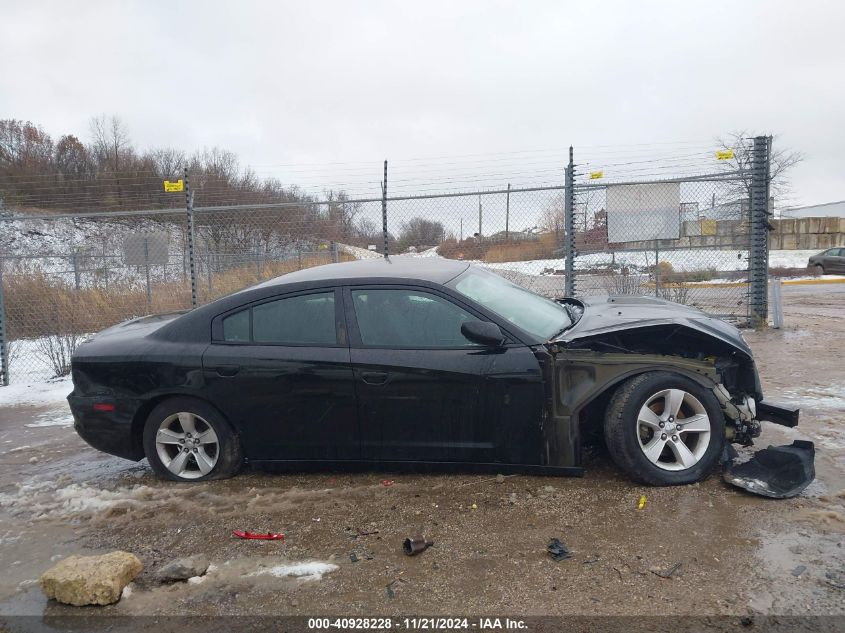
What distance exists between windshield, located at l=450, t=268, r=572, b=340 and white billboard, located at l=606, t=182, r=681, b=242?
13.2 ft

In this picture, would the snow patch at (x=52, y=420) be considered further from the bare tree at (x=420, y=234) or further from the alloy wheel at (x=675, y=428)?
the alloy wheel at (x=675, y=428)

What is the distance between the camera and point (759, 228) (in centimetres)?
916

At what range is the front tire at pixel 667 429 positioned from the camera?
12.6ft

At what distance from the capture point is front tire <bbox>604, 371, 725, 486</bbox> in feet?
12.6

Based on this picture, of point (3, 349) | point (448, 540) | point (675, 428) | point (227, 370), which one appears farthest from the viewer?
point (3, 349)

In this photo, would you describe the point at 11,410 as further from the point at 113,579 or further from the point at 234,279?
the point at 113,579

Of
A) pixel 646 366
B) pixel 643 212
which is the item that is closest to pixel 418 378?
pixel 646 366

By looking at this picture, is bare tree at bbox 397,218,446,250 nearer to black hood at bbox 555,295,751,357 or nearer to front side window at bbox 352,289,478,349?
black hood at bbox 555,295,751,357

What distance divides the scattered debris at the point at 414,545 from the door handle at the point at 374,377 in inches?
41.6

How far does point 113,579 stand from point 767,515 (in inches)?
134

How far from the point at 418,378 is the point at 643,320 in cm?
153

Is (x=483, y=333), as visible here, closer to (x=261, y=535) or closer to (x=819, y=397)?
(x=261, y=535)

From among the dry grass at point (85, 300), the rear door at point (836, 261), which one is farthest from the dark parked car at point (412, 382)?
the rear door at point (836, 261)

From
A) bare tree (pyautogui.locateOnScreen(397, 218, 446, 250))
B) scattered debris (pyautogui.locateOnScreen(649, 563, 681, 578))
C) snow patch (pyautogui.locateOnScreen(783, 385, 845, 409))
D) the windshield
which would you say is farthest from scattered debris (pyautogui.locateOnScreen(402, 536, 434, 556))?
bare tree (pyautogui.locateOnScreen(397, 218, 446, 250))
